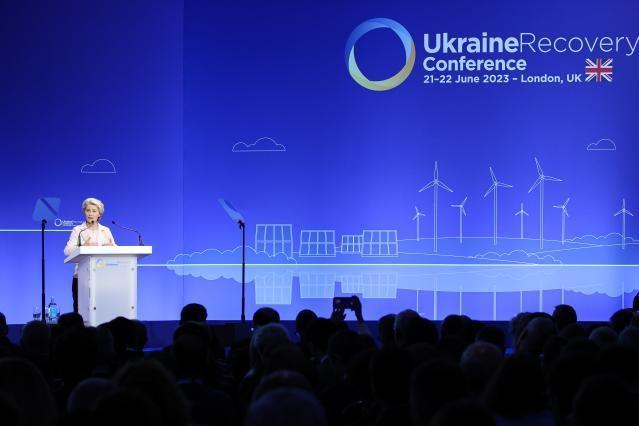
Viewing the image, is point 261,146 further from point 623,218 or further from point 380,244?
point 623,218

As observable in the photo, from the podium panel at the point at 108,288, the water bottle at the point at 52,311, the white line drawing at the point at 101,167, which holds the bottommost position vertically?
the water bottle at the point at 52,311

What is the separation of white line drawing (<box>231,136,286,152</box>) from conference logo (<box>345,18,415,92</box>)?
109cm

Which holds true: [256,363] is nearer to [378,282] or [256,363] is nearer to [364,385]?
[364,385]

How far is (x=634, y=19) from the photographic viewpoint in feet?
31.1

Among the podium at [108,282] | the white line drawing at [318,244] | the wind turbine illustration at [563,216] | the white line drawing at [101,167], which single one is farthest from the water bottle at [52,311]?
the wind turbine illustration at [563,216]

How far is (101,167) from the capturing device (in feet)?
32.0

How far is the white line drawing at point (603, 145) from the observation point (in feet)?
31.0

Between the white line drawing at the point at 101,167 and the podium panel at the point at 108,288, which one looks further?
the white line drawing at the point at 101,167

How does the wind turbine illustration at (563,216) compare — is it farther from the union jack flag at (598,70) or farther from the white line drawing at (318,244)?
the white line drawing at (318,244)

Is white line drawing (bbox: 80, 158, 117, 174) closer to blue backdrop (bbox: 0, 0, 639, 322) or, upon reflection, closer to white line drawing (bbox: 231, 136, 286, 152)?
blue backdrop (bbox: 0, 0, 639, 322)

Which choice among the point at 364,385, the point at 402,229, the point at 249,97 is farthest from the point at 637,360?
the point at 249,97

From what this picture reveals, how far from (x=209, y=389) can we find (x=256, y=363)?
76 cm

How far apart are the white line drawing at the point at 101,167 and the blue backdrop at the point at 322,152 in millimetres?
27

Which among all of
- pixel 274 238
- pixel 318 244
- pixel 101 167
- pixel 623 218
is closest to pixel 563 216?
pixel 623 218
